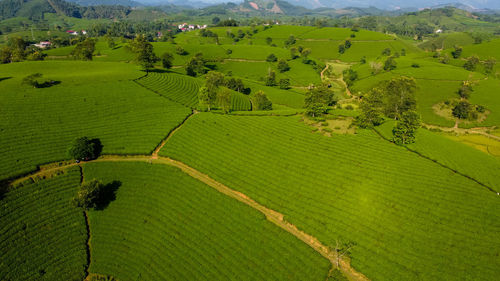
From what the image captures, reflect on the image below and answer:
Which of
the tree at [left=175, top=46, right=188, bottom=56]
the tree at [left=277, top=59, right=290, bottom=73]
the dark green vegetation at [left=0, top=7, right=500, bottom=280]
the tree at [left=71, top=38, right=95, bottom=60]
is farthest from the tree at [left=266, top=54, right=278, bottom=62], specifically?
the tree at [left=71, top=38, right=95, bottom=60]

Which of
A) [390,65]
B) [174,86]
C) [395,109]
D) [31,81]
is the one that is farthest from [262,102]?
[390,65]

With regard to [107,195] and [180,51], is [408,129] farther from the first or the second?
[180,51]

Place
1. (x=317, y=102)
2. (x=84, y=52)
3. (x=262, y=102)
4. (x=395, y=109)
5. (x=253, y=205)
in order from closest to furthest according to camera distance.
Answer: (x=253, y=205) < (x=317, y=102) < (x=395, y=109) < (x=262, y=102) < (x=84, y=52)

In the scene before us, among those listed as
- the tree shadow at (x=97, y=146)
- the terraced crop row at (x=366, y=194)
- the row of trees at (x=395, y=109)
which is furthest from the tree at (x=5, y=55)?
the row of trees at (x=395, y=109)

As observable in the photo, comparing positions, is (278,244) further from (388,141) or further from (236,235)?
(388,141)

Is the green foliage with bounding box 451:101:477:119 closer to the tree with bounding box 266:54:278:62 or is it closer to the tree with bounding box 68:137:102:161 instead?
the tree with bounding box 266:54:278:62

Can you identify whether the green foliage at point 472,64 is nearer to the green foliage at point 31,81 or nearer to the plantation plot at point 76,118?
the plantation plot at point 76,118
